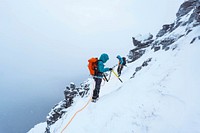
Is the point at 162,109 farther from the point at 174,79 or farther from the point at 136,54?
the point at 136,54

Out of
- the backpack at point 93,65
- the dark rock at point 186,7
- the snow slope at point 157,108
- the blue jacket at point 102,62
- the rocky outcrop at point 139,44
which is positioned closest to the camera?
the snow slope at point 157,108

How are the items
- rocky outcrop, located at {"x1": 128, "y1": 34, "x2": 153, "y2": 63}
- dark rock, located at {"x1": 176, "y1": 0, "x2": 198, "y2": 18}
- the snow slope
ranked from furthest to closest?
1. rocky outcrop, located at {"x1": 128, "y1": 34, "x2": 153, "y2": 63}
2. dark rock, located at {"x1": 176, "y1": 0, "x2": 198, "y2": 18}
3. the snow slope

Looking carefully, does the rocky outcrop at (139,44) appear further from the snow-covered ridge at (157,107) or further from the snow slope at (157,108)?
the snow slope at (157,108)

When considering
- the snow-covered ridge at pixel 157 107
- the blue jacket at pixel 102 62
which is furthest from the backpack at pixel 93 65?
the snow-covered ridge at pixel 157 107

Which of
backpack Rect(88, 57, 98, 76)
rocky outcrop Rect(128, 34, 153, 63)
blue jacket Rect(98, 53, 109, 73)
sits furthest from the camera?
rocky outcrop Rect(128, 34, 153, 63)

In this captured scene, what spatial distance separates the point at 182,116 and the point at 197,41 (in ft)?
22.0

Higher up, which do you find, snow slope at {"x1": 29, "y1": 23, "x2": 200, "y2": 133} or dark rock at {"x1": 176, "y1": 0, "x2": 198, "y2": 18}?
dark rock at {"x1": 176, "y1": 0, "x2": 198, "y2": 18}

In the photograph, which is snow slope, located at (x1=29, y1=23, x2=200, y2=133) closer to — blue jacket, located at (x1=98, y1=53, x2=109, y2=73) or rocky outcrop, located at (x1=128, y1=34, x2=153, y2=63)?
blue jacket, located at (x1=98, y1=53, x2=109, y2=73)

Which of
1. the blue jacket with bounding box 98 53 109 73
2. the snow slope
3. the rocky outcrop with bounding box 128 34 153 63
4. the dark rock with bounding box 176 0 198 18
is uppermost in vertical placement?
the rocky outcrop with bounding box 128 34 153 63

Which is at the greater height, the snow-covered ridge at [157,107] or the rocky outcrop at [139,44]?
the rocky outcrop at [139,44]

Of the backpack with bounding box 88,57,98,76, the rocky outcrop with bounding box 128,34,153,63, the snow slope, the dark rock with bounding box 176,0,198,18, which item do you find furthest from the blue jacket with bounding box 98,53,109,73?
the rocky outcrop with bounding box 128,34,153,63

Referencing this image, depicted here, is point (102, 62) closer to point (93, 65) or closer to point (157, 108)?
point (93, 65)

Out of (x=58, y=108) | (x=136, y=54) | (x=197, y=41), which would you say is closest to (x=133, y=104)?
(x=197, y=41)

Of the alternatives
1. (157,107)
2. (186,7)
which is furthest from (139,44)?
(157,107)
